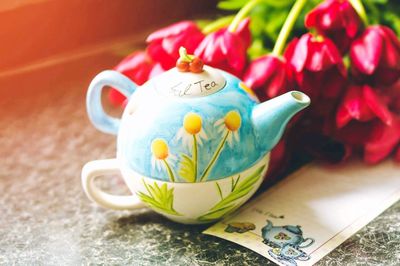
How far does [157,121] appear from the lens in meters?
0.63

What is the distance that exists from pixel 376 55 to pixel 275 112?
146mm

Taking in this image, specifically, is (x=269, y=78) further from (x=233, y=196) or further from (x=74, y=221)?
(x=74, y=221)

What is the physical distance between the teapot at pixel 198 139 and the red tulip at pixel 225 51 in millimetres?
42

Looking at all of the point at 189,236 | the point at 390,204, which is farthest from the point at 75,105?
the point at 390,204

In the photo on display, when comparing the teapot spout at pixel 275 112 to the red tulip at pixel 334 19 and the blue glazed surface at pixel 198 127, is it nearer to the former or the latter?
the blue glazed surface at pixel 198 127

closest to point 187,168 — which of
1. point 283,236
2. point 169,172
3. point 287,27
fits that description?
point 169,172

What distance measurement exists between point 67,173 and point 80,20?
330mm

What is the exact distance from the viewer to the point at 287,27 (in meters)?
0.76

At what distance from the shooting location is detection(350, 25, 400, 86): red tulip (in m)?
0.71

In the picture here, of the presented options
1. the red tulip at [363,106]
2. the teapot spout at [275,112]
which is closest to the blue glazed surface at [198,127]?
the teapot spout at [275,112]

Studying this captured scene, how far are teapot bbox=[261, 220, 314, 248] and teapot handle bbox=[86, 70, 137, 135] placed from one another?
0.19m

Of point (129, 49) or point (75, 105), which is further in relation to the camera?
point (129, 49)

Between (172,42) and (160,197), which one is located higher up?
(172,42)

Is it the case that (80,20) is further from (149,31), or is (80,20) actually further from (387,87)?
(387,87)
